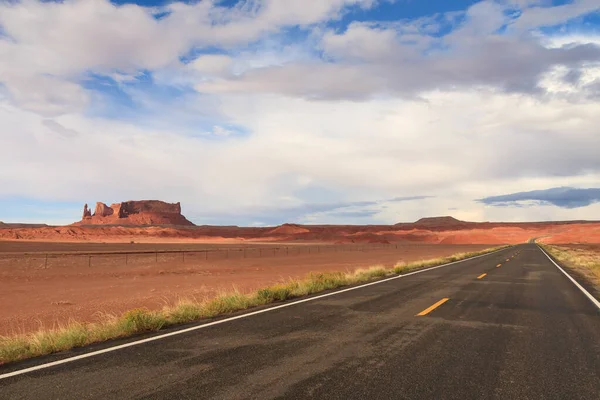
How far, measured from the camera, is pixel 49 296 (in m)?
19.1

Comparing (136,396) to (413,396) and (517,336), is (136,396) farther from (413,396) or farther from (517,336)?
(517,336)

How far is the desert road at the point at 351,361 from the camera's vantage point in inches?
174

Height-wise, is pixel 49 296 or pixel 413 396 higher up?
pixel 413 396

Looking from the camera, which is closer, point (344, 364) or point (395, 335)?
point (344, 364)

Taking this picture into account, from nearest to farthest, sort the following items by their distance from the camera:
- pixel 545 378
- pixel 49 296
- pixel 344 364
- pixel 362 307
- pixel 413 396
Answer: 1. pixel 413 396
2. pixel 545 378
3. pixel 344 364
4. pixel 362 307
5. pixel 49 296

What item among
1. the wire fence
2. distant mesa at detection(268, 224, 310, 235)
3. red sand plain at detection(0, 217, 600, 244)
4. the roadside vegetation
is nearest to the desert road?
the roadside vegetation

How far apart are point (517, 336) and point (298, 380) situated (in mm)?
4619

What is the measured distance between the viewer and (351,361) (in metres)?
5.42

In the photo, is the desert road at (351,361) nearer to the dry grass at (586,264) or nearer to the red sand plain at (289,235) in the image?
the dry grass at (586,264)

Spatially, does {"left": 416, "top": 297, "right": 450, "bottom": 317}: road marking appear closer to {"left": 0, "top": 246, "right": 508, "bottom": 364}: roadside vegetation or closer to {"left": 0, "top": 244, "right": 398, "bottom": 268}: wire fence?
{"left": 0, "top": 246, "right": 508, "bottom": 364}: roadside vegetation

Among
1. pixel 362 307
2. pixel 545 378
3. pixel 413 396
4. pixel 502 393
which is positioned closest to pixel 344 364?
pixel 413 396

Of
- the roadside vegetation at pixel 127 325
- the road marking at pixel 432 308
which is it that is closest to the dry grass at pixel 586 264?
the road marking at pixel 432 308

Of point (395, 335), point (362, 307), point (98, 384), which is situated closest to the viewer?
point (98, 384)

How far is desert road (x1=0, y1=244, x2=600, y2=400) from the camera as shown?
443cm
